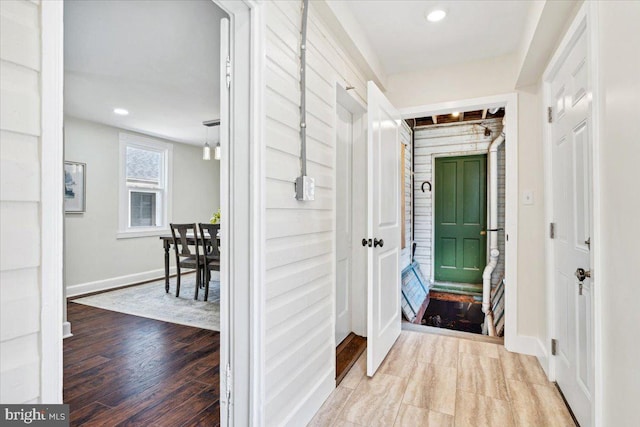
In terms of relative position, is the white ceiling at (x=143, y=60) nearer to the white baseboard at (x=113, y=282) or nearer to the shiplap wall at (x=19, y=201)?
the shiplap wall at (x=19, y=201)

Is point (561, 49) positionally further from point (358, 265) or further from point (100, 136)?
point (100, 136)

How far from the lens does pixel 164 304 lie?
3994 mm

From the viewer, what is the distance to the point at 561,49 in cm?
188

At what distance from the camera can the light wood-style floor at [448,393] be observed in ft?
5.83

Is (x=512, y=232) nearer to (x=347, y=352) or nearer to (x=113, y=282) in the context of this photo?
(x=347, y=352)

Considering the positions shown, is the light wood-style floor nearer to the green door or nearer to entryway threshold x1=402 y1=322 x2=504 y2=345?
entryway threshold x1=402 y1=322 x2=504 y2=345

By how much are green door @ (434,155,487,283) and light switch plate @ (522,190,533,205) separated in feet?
7.86

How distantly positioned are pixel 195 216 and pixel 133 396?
4.54 metres

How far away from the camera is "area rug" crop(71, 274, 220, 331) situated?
3.48 m

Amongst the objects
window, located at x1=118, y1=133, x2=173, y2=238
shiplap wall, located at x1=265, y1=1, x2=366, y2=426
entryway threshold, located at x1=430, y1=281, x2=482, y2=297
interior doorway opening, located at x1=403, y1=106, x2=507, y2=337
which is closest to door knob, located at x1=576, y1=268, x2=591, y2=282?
shiplap wall, located at x1=265, y1=1, x2=366, y2=426

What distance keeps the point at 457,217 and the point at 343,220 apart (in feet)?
9.75

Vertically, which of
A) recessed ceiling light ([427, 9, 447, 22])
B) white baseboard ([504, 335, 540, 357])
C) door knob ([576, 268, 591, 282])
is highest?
recessed ceiling light ([427, 9, 447, 22])
